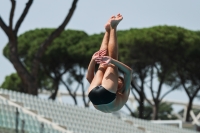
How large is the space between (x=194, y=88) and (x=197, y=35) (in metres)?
4.46

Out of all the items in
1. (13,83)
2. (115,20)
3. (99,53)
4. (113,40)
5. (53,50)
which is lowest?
(13,83)

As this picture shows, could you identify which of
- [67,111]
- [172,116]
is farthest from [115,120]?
[172,116]

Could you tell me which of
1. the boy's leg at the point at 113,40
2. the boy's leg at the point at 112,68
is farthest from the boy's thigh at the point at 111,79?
the boy's leg at the point at 113,40

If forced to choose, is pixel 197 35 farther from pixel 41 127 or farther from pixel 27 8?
pixel 41 127

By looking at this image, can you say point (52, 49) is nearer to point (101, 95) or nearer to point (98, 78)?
point (98, 78)

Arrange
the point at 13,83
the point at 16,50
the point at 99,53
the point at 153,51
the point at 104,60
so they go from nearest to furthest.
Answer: the point at 104,60 < the point at 99,53 < the point at 16,50 < the point at 153,51 < the point at 13,83

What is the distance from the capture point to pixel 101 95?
23.3 ft

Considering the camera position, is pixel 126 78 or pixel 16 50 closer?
pixel 126 78

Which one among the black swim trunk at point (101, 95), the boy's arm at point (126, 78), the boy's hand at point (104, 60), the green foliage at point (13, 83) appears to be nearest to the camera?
the boy's hand at point (104, 60)

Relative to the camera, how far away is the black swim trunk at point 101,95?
280 inches

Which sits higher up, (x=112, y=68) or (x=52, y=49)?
(x=112, y=68)

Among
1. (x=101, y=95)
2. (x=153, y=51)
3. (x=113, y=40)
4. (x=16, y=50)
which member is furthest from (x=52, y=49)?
(x=101, y=95)

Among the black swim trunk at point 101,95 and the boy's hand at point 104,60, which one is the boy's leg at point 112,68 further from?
the boy's hand at point 104,60

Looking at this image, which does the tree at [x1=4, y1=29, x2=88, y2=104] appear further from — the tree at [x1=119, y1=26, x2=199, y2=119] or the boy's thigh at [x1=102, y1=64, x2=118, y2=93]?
the boy's thigh at [x1=102, y1=64, x2=118, y2=93]
